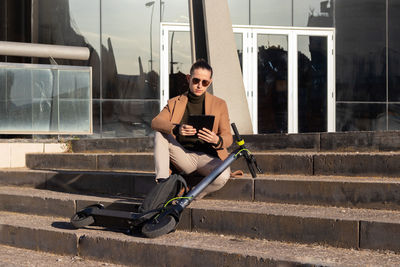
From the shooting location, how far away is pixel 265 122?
1429 centimetres

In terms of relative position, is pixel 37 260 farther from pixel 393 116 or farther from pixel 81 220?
pixel 393 116

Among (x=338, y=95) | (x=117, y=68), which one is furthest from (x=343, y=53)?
(x=117, y=68)

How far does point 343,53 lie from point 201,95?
9589 mm

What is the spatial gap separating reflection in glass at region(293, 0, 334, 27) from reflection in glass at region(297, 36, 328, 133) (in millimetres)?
360

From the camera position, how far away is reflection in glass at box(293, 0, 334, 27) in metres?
14.4

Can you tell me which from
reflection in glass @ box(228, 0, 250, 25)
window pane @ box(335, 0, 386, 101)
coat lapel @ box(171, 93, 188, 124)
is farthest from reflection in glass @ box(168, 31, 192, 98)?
coat lapel @ box(171, 93, 188, 124)

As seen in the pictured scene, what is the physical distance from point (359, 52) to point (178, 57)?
174 inches

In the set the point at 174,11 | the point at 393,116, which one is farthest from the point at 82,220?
the point at 393,116

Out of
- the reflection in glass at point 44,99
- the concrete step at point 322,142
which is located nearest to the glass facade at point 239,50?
the reflection in glass at point 44,99

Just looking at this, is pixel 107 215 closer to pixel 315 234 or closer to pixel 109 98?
pixel 315 234

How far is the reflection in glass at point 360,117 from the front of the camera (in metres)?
14.5

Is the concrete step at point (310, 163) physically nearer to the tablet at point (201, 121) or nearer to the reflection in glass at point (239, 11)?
the tablet at point (201, 121)

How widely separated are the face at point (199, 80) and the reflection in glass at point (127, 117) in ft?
27.6

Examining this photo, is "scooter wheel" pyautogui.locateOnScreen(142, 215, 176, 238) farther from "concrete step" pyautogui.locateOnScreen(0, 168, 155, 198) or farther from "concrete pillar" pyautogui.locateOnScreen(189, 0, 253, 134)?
"concrete pillar" pyautogui.locateOnScreen(189, 0, 253, 134)
